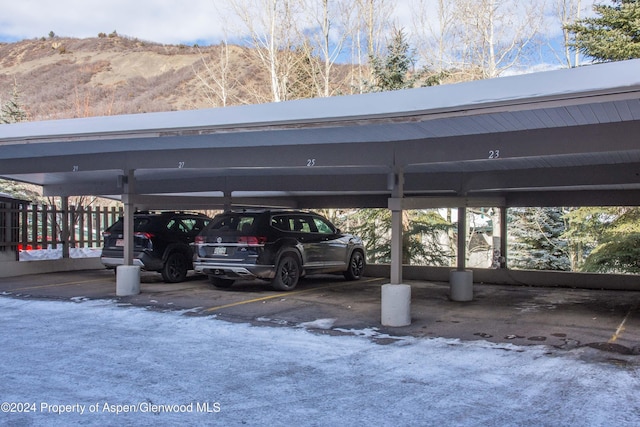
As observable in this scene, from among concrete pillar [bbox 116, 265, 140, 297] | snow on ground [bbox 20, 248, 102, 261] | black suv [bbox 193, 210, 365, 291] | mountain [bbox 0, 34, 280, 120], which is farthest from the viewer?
mountain [bbox 0, 34, 280, 120]

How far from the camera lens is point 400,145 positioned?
8367 mm

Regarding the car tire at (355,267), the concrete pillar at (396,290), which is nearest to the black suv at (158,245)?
the car tire at (355,267)

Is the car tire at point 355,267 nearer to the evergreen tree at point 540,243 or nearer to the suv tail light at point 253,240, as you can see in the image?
the suv tail light at point 253,240

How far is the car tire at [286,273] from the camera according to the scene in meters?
11.4

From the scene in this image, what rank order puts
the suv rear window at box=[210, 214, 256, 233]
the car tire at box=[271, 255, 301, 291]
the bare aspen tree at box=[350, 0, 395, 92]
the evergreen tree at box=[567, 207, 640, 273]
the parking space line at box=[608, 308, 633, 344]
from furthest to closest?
1. the bare aspen tree at box=[350, 0, 395, 92]
2. the evergreen tree at box=[567, 207, 640, 273]
3. the car tire at box=[271, 255, 301, 291]
4. the suv rear window at box=[210, 214, 256, 233]
5. the parking space line at box=[608, 308, 633, 344]

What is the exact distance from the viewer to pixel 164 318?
8.73 m

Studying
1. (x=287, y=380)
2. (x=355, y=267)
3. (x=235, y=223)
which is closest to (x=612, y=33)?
(x=355, y=267)

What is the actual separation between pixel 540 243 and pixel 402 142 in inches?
472

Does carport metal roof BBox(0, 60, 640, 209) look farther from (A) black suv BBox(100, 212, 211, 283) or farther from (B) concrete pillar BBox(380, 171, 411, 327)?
(A) black suv BBox(100, 212, 211, 283)

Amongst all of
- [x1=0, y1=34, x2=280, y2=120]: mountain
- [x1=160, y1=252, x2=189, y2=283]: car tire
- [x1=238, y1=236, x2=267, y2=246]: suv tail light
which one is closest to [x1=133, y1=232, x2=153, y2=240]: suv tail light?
[x1=160, y1=252, x2=189, y2=283]: car tire

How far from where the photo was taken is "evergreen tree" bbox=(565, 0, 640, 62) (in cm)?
1482

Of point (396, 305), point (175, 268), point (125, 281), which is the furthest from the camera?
point (175, 268)

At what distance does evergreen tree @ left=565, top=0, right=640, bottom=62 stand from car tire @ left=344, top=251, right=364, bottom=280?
27.1 ft

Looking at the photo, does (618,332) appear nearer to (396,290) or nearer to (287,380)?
(396,290)
